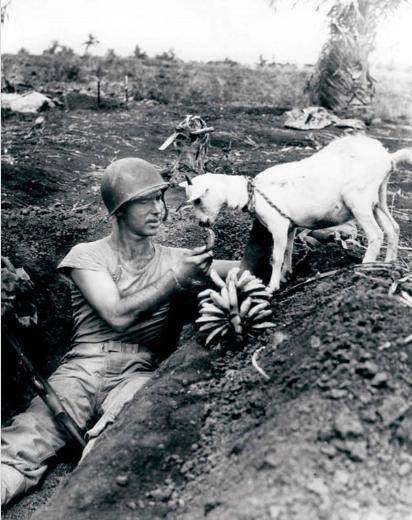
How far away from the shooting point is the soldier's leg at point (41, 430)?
8.79ft

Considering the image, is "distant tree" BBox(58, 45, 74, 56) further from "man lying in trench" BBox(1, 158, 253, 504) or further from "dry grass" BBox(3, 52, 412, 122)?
"man lying in trench" BBox(1, 158, 253, 504)

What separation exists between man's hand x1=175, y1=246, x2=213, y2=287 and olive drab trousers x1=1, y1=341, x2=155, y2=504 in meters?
0.64

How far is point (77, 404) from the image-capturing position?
3.04 m

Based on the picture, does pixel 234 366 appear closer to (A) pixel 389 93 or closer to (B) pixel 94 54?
(A) pixel 389 93

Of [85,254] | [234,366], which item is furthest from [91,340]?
[234,366]

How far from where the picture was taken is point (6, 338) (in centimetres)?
280

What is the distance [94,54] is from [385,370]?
2646 centimetres

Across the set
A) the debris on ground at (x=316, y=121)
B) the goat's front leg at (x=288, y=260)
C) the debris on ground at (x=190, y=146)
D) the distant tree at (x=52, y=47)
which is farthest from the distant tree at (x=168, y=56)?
the goat's front leg at (x=288, y=260)

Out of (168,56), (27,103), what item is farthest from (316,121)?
(168,56)

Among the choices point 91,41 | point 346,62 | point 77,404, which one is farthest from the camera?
point 91,41

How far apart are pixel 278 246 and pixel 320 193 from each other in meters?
0.38

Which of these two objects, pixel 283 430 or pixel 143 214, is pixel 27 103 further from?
pixel 283 430

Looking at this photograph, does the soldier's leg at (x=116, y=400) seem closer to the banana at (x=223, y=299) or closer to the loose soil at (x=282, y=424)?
the loose soil at (x=282, y=424)

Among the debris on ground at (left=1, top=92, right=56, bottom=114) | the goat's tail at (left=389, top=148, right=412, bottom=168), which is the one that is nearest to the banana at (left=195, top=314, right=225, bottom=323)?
the goat's tail at (left=389, top=148, right=412, bottom=168)
